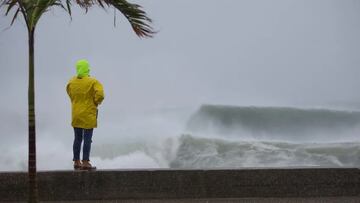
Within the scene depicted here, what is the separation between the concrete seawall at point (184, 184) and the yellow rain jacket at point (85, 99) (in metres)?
0.65

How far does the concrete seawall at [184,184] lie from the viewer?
7625 millimetres

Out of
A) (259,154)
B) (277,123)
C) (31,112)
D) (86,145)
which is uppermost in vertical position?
(31,112)

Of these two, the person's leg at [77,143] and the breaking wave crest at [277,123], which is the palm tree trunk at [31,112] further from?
the breaking wave crest at [277,123]

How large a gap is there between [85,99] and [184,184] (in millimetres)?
1359

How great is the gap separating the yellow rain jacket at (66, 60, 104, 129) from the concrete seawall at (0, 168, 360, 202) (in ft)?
2.13

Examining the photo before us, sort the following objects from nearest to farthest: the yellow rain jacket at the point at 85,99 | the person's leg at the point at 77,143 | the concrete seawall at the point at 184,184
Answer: the concrete seawall at the point at 184,184 → the yellow rain jacket at the point at 85,99 → the person's leg at the point at 77,143

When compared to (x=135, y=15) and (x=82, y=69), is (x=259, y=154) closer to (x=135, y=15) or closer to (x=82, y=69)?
(x=82, y=69)

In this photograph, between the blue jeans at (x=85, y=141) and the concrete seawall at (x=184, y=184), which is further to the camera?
the blue jeans at (x=85, y=141)

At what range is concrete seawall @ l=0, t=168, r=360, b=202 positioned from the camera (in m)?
7.62

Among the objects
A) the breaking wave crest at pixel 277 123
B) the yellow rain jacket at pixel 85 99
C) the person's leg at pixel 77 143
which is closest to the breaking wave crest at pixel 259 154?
the breaking wave crest at pixel 277 123

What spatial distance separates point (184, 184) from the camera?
25.3 ft

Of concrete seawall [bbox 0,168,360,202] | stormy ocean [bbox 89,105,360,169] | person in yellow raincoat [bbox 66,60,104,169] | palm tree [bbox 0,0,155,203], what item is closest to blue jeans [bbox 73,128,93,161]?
person in yellow raincoat [bbox 66,60,104,169]

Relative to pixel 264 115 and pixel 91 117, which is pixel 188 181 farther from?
pixel 264 115

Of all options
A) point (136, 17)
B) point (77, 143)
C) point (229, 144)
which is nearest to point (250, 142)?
point (229, 144)
